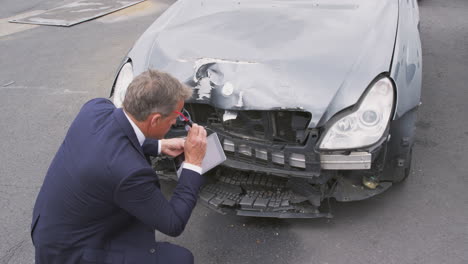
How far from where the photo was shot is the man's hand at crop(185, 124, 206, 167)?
76.1 inches

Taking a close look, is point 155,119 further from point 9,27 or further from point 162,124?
point 9,27

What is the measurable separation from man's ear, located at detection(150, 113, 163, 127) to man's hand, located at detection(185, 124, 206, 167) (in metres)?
0.23

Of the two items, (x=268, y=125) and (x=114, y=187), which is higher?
(x=114, y=187)

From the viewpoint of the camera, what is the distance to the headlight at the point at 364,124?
2.31 meters

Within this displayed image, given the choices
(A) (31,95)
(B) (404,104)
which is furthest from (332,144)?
(A) (31,95)

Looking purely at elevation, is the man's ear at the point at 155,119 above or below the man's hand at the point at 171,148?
above

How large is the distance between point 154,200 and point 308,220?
139 centimetres

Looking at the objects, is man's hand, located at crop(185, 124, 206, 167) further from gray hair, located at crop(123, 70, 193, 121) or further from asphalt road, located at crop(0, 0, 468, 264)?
asphalt road, located at crop(0, 0, 468, 264)

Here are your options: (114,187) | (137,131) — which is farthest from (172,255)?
(137,131)

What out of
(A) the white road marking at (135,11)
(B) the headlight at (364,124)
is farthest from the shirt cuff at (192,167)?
(A) the white road marking at (135,11)

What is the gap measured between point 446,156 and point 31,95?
15.1 ft

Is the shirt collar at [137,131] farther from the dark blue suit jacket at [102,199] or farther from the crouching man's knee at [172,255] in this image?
the crouching man's knee at [172,255]

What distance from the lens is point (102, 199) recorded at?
1.70 meters

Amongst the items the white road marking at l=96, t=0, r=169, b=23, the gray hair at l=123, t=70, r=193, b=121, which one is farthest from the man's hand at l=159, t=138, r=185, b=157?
the white road marking at l=96, t=0, r=169, b=23
